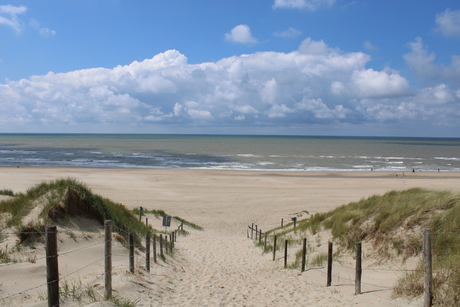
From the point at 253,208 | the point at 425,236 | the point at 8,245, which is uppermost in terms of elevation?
the point at 425,236

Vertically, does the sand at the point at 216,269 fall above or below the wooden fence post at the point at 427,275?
below

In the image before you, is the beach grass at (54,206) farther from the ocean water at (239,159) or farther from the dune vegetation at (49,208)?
the ocean water at (239,159)

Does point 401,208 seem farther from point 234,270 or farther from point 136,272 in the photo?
point 136,272

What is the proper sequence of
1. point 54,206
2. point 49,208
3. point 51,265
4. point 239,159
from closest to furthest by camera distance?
point 51,265 → point 49,208 → point 54,206 → point 239,159

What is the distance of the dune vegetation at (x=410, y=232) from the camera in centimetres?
627

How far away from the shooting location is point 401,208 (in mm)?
10648

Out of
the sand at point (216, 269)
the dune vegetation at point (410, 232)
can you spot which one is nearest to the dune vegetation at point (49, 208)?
the sand at point (216, 269)

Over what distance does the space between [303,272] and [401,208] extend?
3.56 m

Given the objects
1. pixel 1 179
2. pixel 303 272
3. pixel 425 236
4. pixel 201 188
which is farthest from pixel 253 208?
pixel 1 179

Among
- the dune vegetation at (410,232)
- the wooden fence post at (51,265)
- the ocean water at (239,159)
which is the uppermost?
the wooden fence post at (51,265)

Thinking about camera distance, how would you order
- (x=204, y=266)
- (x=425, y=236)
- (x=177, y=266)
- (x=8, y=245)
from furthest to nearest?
(x=204, y=266), (x=177, y=266), (x=8, y=245), (x=425, y=236)

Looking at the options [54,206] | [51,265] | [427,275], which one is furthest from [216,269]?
[51,265]

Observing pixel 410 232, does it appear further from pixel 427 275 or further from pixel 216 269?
pixel 216 269

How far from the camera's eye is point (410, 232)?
9672 mm
